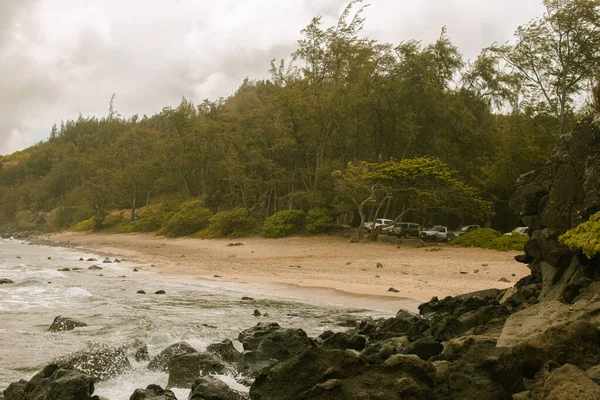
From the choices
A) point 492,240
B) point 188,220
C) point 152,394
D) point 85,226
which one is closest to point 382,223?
point 492,240

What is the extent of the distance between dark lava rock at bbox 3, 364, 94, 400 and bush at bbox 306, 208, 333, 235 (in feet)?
103

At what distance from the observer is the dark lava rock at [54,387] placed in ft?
20.4

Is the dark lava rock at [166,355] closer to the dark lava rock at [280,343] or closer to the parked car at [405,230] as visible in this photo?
the dark lava rock at [280,343]

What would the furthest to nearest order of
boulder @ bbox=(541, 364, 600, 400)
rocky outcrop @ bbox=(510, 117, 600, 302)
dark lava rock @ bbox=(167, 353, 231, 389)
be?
rocky outcrop @ bbox=(510, 117, 600, 302) < dark lava rock @ bbox=(167, 353, 231, 389) < boulder @ bbox=(541, 364, 600, 400)

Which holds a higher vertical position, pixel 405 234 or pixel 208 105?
pixel 208 105

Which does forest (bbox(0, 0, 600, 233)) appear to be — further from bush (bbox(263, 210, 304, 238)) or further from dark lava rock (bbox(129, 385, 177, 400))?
dark lava rock (bbox(129, 385, 177, 400))

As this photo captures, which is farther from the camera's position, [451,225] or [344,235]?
[451,225]

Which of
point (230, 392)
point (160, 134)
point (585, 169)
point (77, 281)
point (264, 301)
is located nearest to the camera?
point (230, 392)

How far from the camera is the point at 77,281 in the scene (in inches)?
815

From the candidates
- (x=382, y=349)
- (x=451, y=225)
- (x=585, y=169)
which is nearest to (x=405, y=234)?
(x=451, y=225)

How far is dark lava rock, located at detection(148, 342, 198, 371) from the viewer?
8781 mm

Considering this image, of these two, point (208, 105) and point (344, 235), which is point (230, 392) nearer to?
point (344, 235)

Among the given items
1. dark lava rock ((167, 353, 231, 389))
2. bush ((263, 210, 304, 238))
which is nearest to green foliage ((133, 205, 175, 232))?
bush ((263, 210, 304, 238))

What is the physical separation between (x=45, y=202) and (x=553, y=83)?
300ft
